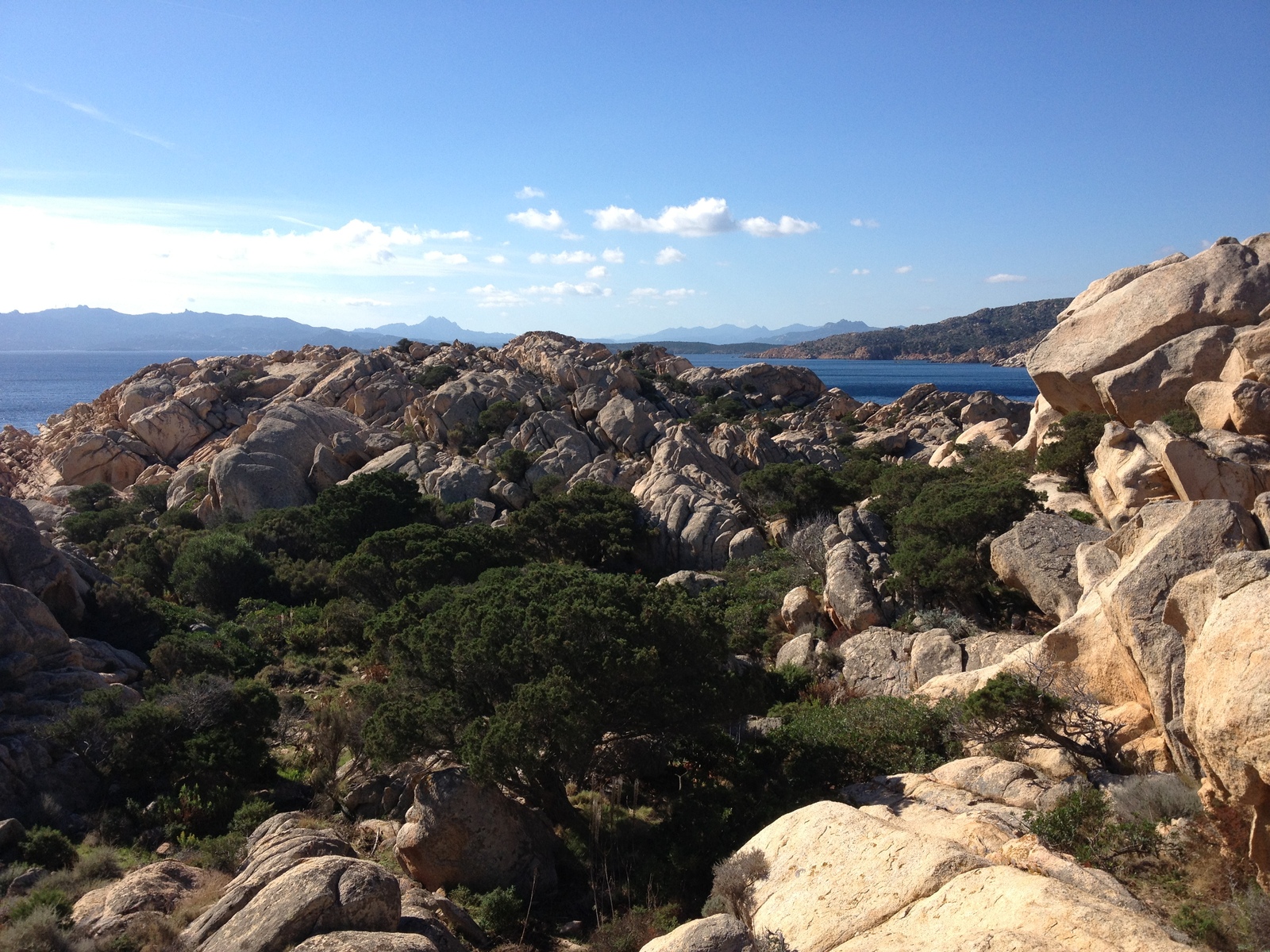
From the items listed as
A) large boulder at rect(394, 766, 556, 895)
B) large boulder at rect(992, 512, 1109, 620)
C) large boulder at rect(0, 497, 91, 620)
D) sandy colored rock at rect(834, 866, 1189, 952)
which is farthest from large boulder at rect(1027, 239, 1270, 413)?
large boulder at rect(0, 497, 91, 620)

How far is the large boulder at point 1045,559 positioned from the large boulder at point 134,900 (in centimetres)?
1805

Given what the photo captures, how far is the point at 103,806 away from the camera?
1728 cm

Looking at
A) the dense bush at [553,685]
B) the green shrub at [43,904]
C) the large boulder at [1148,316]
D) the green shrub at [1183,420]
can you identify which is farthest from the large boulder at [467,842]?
the large boulder at [1148,316]

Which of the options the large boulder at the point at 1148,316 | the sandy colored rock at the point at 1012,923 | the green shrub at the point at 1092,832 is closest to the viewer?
the sandy colored rock at the point at 1012,923

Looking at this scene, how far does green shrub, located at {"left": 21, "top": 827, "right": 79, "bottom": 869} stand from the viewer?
579 inches

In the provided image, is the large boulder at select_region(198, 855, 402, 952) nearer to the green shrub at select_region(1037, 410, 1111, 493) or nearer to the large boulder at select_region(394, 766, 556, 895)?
the large boulder at select_region(394, 766, 556, 895)

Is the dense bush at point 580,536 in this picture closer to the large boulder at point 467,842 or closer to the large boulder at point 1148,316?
the large boulder at point 1148,316

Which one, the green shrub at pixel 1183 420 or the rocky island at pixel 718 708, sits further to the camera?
the green shrub at pixel 1183 420

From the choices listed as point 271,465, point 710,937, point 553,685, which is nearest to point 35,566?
point 553,685

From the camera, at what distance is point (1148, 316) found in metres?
30.5

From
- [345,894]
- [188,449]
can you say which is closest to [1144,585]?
[345,894]

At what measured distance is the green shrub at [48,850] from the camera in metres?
14.7

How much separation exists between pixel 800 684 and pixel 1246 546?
414 inches

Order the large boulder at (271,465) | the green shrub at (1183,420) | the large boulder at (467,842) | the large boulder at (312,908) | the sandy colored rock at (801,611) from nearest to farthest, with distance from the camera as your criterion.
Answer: the large boulder at (312,908), the large boulder at (467,842), the sandy colored rock at (801,611), the green shrub at (1183,420), the large boulder at (271,465)
